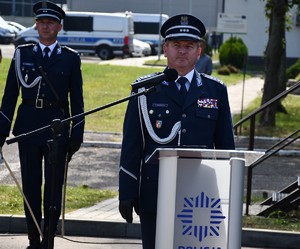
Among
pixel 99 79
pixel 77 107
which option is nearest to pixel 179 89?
pixel 77 107

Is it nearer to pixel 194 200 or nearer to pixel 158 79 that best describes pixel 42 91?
pixel 158 79

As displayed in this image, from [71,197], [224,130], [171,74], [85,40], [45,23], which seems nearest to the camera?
[171,74]

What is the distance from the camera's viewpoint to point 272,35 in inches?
807

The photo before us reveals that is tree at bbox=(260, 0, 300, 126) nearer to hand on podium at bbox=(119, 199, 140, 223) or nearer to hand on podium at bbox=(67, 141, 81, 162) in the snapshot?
hand on podium at bbox=(67, 141, 81, 162)

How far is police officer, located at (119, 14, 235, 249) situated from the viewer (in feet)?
18.6

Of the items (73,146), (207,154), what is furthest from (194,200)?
(73,146)

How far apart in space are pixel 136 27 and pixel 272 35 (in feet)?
145

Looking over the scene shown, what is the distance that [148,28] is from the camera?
64062 mm

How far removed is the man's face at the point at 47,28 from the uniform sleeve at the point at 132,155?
8.02 feet

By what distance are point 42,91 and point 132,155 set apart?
99.7 inches

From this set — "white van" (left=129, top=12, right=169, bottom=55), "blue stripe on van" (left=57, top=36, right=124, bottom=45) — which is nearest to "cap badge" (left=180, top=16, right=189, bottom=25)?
"blue stripe on van" (left=57, top=36, right=124, bottom=45)

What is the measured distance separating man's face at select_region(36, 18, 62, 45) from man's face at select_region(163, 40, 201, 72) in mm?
2482

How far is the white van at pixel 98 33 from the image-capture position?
173ft

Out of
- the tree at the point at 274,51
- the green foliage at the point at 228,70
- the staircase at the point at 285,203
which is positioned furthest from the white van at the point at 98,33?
the staircase at the point at 285,203
